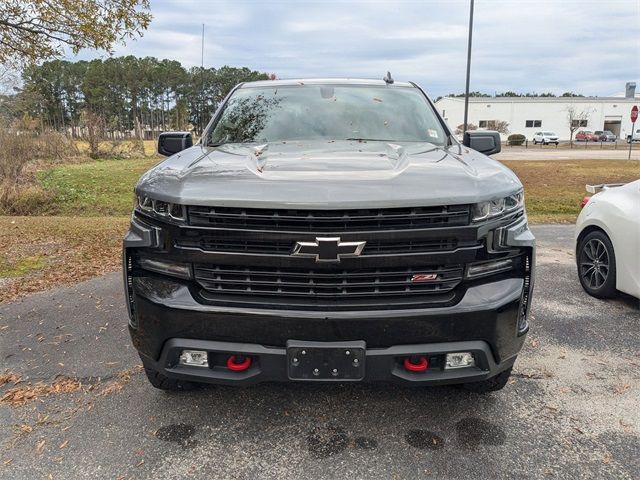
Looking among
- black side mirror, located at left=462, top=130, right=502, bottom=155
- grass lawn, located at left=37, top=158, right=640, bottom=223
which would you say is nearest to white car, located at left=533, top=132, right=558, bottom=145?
grass lawn, located at left=37, top=158, right=640, bottom=223

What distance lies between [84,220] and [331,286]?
9326 millimetres

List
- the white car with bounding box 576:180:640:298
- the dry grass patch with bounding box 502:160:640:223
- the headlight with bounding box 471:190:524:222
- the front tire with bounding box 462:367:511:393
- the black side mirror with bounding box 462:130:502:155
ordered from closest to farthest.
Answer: the headlight with bounding box 471:190:524:222 → the front tire with bounding box 462:367:511:393 → the black side mirror with bounding box 462:130:502:155 → the white car with bounding box 576:180:640:298 → the dry grass patch with bounding box 502:160:640:223

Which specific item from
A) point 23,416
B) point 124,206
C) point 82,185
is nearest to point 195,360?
point 23,416

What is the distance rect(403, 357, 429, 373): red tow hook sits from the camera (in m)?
2.44

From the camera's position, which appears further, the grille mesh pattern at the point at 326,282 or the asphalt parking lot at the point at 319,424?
the asphalt parking lot at the point at 319,424

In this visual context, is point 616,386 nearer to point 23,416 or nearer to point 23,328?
point 23,416

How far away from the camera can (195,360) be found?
99.3 inches

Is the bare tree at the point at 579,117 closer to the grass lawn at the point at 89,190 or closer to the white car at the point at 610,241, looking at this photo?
the grass lawn at the point at 89,190

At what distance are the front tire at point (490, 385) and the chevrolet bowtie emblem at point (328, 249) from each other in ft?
4.27

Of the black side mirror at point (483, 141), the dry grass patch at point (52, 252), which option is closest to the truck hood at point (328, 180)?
the black side mirror at point (483, 141)

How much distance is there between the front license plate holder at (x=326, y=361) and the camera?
7.71 feet

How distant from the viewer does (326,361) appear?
236cm

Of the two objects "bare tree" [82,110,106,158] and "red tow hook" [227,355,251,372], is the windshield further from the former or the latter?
"bare tree" [82,110,106,158]

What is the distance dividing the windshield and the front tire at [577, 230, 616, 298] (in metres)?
2.25
